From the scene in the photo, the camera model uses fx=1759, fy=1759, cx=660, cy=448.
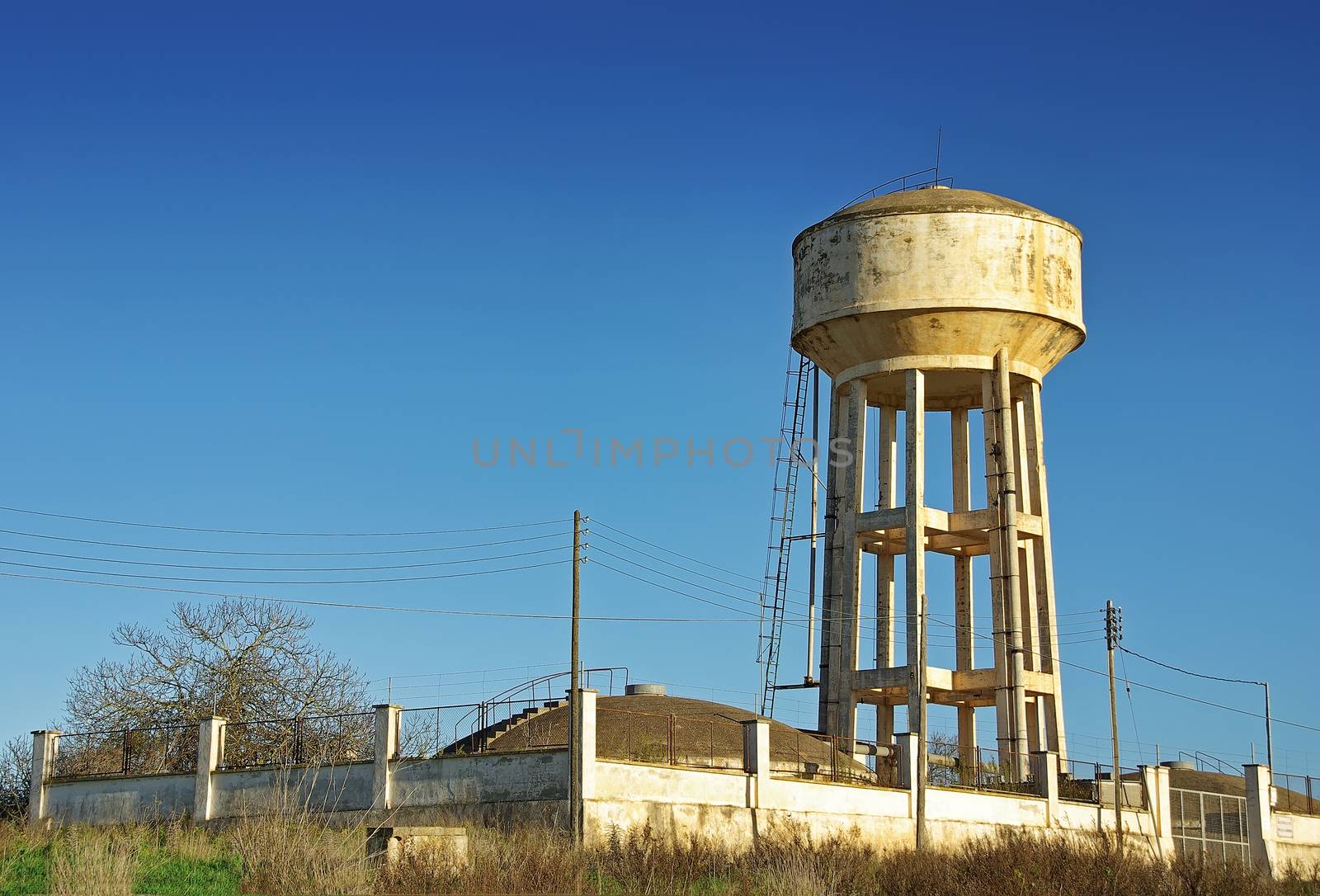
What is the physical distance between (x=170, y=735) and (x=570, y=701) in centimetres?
1821

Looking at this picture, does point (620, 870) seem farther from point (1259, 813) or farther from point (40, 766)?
point (1259, 813)

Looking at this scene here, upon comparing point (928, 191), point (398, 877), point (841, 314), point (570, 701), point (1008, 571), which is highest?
point (928, 191)

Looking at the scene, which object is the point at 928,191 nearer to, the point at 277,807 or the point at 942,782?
the point at 942,782

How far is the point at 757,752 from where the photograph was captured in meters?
33.6

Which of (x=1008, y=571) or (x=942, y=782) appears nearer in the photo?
(x=1008, y=571)

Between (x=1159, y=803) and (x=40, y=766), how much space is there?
86.4 ft

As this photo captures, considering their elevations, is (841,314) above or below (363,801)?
above

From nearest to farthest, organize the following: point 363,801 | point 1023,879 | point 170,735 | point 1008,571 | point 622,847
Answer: point 1023,879
point 622,847
point 363,801
point 1008,571
point 170,735

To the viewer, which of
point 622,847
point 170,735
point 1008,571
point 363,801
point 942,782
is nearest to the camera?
point 622,847

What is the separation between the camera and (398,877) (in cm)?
2766

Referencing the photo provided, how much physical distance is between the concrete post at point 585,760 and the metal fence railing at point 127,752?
10.8 meters

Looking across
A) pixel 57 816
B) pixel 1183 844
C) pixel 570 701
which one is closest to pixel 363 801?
pixel 570 701

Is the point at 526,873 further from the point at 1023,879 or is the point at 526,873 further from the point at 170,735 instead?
the point at 170,735

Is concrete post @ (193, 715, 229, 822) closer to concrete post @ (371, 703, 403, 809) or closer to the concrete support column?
concrete post @ (371, 703, 403, 809)
